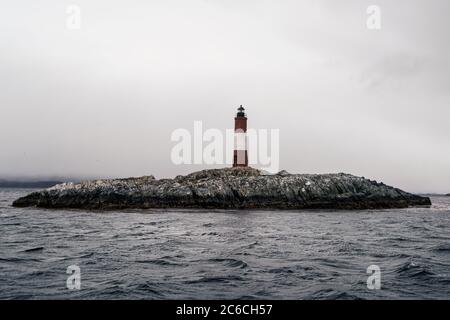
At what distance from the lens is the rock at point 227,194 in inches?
2205

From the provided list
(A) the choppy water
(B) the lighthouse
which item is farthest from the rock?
(A) the choppy water

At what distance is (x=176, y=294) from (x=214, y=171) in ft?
189

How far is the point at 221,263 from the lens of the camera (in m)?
16.8

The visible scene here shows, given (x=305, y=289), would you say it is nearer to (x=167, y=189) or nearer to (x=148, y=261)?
(x=148, y=261)

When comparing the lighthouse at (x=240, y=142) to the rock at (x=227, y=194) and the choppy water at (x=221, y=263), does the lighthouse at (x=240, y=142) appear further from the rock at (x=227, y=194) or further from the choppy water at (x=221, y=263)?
the choppy water at (x=221, y=263)

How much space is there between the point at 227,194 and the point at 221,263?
41478mm

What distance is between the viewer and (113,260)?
1697 cm

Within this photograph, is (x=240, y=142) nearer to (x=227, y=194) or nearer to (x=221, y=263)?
(x=227, y=194)

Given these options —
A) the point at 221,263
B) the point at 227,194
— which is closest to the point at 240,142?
the point at 227,194

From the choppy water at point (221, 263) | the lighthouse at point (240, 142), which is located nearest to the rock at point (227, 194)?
the lighthouse at point (240, 142)

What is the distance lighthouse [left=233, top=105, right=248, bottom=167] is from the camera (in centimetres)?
7369

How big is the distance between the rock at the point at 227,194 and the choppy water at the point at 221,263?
27916 mm

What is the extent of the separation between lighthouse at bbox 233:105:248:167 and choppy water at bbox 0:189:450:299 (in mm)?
45873

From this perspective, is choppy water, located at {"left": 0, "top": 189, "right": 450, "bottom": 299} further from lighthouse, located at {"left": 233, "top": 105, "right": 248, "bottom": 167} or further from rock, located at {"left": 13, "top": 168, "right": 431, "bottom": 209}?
lighthouse, located at {"left": 233, "top": 105, "right": 248, "bottom": 167}
